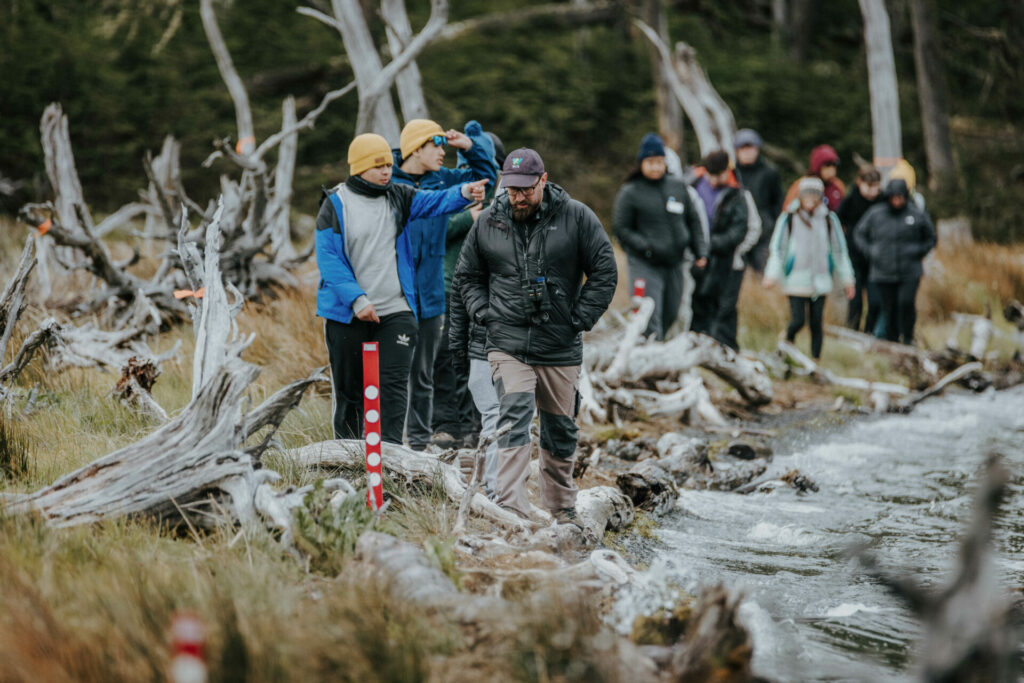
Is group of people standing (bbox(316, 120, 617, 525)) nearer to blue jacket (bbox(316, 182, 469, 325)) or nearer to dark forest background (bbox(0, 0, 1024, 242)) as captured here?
blue jacket (bbox(316, 182, 469, 325))

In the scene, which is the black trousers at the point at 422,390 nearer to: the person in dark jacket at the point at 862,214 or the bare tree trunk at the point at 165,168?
the bare tree trunk at the point at 165,168

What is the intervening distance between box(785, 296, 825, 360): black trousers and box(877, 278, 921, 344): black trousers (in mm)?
1104

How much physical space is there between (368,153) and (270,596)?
294 centimetres

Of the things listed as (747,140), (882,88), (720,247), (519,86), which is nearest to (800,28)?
(519,86)

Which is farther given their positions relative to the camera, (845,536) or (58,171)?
(58,171)

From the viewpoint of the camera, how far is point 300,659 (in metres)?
3.34

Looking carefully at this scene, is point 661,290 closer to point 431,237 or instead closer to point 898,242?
point 898,242

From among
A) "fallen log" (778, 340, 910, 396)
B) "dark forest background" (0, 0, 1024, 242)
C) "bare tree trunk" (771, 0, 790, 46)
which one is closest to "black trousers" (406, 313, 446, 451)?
"fallen log" (778, 340, 910, 396)

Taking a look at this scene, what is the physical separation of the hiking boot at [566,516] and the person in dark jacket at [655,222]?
4482 millimetres

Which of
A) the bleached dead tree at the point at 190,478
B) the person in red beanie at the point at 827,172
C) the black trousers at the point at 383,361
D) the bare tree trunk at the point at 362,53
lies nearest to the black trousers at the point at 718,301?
the person in red beanie at the point at 827,172

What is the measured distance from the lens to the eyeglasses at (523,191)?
17.6 ft

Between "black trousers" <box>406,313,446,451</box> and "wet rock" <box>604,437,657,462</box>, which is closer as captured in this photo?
"black trousers" <box>406,313,446,451</box>

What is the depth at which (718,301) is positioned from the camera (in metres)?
11.2

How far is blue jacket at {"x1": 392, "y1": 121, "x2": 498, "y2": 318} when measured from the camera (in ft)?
22.2
